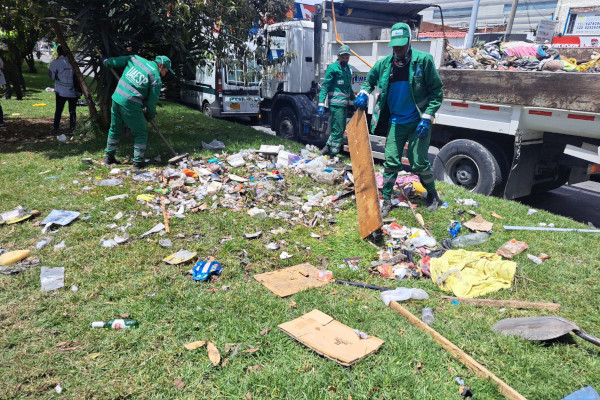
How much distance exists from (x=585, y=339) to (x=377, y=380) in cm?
145

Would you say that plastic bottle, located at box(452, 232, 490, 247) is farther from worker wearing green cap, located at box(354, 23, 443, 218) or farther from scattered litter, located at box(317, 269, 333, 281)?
scattered litter, located at box(317, 269, 333, 281)

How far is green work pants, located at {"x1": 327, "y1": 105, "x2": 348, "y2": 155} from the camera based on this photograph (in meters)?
7.06

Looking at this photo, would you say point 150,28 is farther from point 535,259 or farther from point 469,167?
point 535,259

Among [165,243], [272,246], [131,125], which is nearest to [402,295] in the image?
[272,246]

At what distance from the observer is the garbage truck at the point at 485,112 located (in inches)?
182

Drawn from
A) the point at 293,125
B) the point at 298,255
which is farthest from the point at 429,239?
→ the point at 293,125

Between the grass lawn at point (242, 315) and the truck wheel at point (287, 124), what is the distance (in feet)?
12.5

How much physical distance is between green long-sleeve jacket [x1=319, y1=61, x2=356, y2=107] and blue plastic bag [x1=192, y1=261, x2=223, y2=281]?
163 inches

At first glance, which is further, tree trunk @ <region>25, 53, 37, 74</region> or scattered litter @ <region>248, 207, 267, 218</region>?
tree trunk @ <region>25, 53, 37, 74</region>

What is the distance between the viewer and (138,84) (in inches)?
225

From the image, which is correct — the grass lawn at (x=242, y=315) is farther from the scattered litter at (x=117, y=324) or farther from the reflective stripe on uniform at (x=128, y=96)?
the reflective stripe on uniform at (x=128, y=96)

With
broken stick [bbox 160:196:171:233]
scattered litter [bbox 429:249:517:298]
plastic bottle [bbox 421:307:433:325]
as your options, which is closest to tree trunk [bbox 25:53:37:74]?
broken stick [bbox 160:196:171:233]

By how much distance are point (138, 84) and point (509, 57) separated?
5292 millimetres

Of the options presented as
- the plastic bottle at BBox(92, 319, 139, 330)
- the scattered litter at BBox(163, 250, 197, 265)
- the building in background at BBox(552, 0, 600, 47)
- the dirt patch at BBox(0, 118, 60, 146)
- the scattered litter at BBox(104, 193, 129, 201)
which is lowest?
the plastic bottle at BBox(92, 319, 139, 330)
